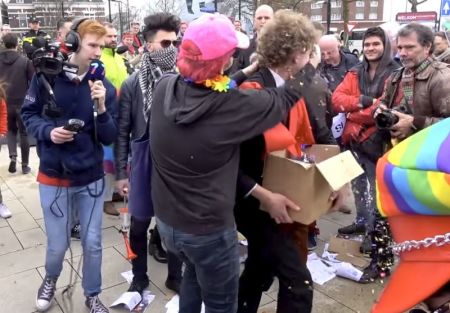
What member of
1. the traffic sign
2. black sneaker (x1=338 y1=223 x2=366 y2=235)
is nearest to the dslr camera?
black sneaker (x1=338 y1=223 x2=366 y2=235)

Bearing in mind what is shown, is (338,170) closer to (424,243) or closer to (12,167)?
(424,243)

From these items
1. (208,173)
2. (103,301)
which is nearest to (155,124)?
(208,173)

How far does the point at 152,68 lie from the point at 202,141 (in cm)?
138

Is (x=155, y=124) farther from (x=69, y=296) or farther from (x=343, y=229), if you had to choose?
(x=343, y=229)

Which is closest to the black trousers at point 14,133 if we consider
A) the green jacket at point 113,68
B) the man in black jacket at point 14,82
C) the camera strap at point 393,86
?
the man in black jacket at point 14,82

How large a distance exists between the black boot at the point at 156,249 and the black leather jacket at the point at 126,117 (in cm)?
84

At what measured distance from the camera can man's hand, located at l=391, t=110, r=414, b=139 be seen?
2996 millimetres

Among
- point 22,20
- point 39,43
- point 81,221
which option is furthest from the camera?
point 22,20

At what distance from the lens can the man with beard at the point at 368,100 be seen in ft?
12.2

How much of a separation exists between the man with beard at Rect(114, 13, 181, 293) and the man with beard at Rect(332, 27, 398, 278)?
5.23 feet

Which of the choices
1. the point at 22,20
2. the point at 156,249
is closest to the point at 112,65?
the point at 156,249

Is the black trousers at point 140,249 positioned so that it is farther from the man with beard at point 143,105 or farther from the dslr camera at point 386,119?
the dslr camera at point 386,119

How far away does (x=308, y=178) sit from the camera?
205 cm

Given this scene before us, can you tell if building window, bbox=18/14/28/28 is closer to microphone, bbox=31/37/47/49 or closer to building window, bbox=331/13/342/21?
building window, bbox=331/13/342/21
